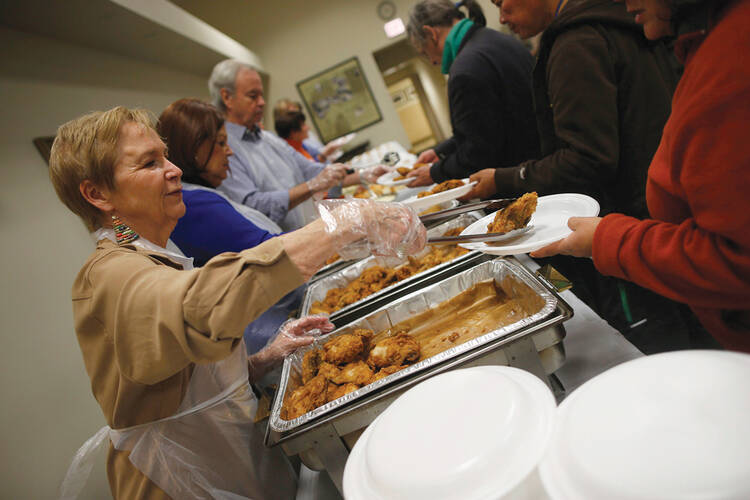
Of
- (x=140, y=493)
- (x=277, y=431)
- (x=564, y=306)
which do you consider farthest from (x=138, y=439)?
(x=564, y=306)

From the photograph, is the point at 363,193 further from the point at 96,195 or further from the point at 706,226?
the point at 706,226

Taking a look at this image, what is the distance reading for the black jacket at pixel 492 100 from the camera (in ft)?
7.54

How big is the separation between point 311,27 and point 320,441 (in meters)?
9.45

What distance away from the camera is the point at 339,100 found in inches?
346

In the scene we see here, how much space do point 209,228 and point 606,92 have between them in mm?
1972

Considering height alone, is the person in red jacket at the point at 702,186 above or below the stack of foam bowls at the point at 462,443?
above

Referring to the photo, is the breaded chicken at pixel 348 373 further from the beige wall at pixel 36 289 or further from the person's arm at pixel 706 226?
the beige wall at pixel 36 289

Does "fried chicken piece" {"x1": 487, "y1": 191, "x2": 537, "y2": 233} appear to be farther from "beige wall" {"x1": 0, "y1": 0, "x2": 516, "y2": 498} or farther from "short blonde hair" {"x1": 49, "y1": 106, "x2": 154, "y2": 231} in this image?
"beige wall" {"x1": 0, "y1": 0, "x2": 516, "y2": 498}

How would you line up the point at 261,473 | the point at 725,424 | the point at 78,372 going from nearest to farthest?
the point at 725,424 → the point at 261,473 → the point at 78,372

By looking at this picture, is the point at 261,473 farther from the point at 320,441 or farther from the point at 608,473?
the point at 608,473

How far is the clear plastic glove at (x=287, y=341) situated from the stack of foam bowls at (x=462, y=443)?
85 centimetres

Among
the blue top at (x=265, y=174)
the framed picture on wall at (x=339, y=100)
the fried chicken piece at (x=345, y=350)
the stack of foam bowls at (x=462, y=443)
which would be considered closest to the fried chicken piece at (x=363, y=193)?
the blue top at (x=265, y=174)

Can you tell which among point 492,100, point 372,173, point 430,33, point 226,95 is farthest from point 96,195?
point 372,173

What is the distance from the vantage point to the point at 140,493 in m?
1.18
